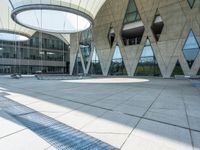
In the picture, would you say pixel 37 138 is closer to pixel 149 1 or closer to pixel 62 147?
pixel 62 147

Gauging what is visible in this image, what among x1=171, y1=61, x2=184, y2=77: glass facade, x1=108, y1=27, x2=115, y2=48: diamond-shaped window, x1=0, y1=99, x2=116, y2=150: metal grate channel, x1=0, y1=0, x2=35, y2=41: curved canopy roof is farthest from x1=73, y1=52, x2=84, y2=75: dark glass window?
x1=0, y1=99, x2=116, y2=150: metal grate channel

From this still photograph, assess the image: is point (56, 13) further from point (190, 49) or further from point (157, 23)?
point (190, 49)

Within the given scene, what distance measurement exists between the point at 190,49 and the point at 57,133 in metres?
24.8

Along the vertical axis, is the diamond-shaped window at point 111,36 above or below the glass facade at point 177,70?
above

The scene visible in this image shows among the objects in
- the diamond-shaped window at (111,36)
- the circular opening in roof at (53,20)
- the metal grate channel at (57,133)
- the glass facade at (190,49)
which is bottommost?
the metal grate channel at (57,133)

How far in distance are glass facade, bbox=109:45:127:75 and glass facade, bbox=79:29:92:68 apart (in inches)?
308

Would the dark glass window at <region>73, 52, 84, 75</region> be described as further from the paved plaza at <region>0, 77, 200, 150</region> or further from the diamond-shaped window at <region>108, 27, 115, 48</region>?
the paved plaza at <region>0, 77, 200, 150</region>

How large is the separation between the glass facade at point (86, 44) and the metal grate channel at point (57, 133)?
116 feet

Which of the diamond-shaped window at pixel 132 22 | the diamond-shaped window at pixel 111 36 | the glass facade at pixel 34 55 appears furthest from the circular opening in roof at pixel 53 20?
the glass facade at pixel 34 55

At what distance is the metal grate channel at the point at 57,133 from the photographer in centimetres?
318

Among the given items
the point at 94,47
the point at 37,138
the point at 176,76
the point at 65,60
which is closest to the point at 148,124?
the point at 37,138

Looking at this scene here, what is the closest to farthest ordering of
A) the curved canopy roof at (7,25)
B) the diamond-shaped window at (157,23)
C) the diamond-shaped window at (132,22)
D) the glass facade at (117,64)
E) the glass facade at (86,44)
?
the diamond-shaped window at (157,23) → the diamond-shaped window at (132,22) → the curved canopy roof at (7,25) → the glass facade at (117,64) → the glass facade at (86,44)

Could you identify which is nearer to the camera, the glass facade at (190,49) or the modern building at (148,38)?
the glass facade at (190,49)

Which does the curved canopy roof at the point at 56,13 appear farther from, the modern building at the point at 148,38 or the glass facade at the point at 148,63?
the glass facade at the point at 148,63
